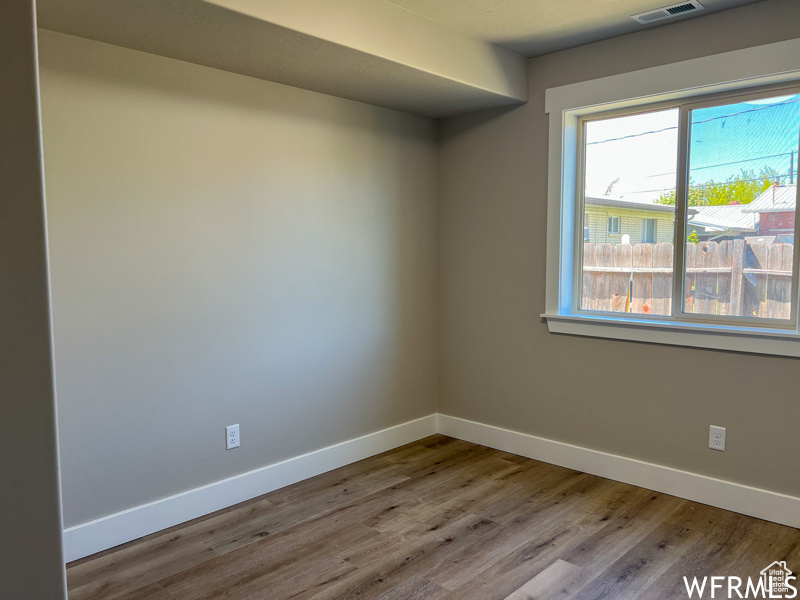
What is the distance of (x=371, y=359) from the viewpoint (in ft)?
12.3

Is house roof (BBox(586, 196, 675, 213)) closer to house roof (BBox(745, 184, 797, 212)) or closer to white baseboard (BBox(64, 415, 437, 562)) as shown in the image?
house roof (BBox(745, 184, 797, 212))

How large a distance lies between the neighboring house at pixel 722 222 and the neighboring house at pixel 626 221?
0.40ft

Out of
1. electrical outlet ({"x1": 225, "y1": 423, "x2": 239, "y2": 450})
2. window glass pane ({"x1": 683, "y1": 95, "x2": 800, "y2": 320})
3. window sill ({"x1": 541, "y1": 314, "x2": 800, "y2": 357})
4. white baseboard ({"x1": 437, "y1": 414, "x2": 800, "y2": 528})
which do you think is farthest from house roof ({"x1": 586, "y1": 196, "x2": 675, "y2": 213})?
electrical outlet ({"x1": 225, "y1": 423, "x2": 239, "y2": 450})

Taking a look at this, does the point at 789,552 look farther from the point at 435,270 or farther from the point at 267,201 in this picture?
the point at 267,201

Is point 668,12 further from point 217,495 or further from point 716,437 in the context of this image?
point 217,495

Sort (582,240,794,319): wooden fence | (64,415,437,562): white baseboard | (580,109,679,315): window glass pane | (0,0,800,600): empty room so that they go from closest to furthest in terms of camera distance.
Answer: (0,0,800,600): empty room → (64,415,437,562): white baseboard → (582,240,794,319): wooden fence → (580,109,679,315): window glass pane

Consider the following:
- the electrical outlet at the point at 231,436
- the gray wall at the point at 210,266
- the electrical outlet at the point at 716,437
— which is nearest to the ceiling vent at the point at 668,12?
the gray wall at the point at 210,266

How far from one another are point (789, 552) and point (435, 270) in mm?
2473

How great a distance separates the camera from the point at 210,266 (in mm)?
2906

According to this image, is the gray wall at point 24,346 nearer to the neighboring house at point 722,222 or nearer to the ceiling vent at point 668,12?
the ceiling vent at point 668,12

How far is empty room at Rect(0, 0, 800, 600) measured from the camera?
2.44m

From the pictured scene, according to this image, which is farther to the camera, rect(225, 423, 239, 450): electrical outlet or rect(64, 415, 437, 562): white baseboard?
rect(225, 423, 239, 450): electrical outlet

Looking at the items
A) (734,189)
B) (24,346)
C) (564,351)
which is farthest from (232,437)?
(734,189)

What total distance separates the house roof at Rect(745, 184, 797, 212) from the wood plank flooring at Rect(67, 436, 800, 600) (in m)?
1.47
